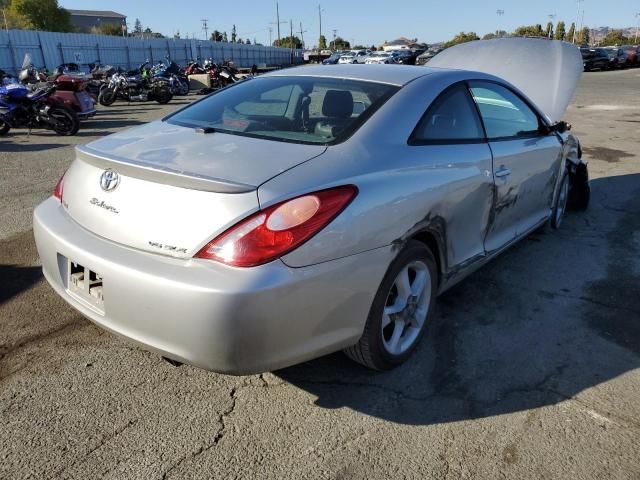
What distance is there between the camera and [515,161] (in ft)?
12.2

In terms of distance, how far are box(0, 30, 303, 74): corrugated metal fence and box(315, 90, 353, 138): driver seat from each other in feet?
82.0

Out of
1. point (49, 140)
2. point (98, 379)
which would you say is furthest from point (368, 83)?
point (49, 140)

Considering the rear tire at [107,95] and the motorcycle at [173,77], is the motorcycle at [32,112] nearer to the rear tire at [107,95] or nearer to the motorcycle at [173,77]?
the rear tire at [107,95]

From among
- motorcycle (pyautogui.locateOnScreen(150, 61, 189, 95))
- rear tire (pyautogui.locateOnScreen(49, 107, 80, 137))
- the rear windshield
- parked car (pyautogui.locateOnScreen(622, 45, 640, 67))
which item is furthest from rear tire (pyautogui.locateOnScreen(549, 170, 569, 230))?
parked car (pyautogui.locateOnScreen(622, 45, 640, 67))

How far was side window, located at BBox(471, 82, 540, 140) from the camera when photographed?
3.63 metres

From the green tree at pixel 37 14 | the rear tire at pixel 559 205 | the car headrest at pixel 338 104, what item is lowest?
the rear tire at pixel 559 205

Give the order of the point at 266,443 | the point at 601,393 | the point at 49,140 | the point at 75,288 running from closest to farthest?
→ the point at 266,443
the point at 75,288
the point at 601,393
the point at 49,140

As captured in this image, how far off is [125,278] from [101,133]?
994 cm

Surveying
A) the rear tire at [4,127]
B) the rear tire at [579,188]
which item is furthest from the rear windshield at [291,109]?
the rear tire at [4,127]

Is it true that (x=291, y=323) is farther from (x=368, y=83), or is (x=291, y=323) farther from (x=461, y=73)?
(x=461, y=73)

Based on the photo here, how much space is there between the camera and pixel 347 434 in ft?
7.89

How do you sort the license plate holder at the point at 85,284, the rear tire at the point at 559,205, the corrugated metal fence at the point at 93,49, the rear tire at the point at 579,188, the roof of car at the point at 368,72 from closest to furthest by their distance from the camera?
the license plate holder at the point at 85,284
the roof of car at the point at 368,72
the rear tire at the point at 559,205
the rear tire at the point at 579,188
the corrugated metal fence at the point at 93,49

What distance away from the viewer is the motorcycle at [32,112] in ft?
33.4

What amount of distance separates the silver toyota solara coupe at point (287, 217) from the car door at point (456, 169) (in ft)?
0.04
